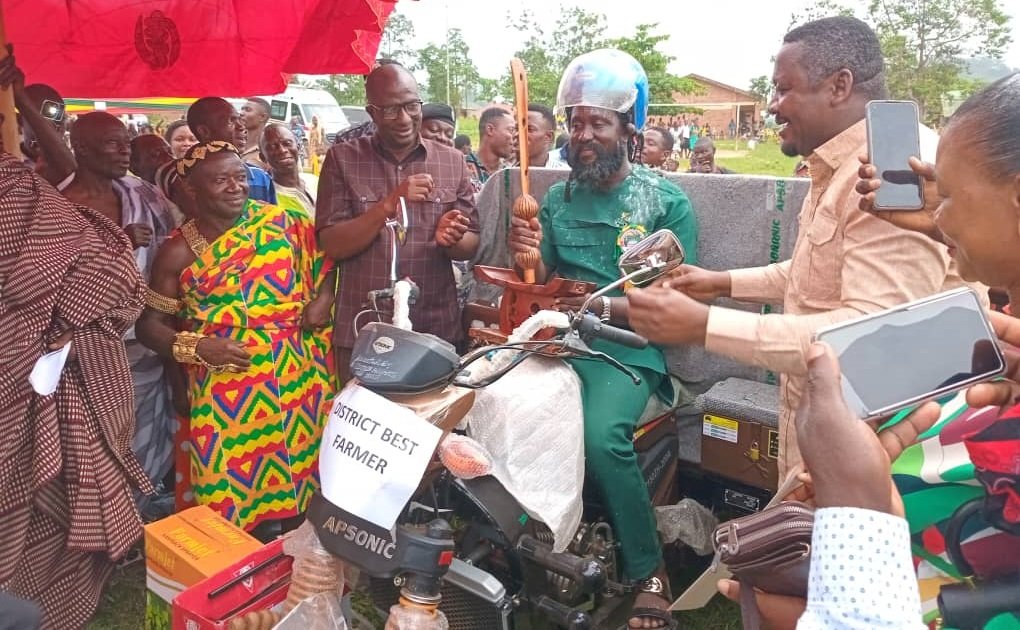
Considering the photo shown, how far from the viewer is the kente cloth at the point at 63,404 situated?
2.54m

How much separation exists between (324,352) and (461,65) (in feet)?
107

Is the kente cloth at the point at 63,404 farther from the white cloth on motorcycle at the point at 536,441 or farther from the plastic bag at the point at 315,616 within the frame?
the white cloth on motorcycle at the point at 536,441

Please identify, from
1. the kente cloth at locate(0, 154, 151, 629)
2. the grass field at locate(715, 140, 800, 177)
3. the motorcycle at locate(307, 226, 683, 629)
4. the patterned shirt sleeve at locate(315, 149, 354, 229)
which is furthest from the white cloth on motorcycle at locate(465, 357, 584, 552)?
the grass field at locate(715, 140, 800, 177)

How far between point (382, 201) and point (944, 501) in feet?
7.94

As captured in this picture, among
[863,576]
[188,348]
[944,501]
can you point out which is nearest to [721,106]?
[188,348]

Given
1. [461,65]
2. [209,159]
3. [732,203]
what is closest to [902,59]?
[732,203]

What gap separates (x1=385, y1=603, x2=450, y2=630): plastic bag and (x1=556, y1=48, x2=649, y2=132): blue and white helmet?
205 cm

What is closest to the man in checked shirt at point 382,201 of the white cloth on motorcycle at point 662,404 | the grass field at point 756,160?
the white cloth on motorcycle at point 662,404

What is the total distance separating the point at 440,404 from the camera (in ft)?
6.30

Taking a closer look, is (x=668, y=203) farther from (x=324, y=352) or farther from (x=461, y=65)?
(x=461, y=65)

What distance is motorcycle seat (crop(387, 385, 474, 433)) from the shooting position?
1898mm

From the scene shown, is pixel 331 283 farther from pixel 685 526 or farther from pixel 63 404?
pixel 685 526

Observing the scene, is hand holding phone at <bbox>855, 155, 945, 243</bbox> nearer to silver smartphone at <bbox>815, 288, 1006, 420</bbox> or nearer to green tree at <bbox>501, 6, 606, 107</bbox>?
silver smartphone at <bbox>815, 288, 1006, 420</bbox>

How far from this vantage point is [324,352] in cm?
342
